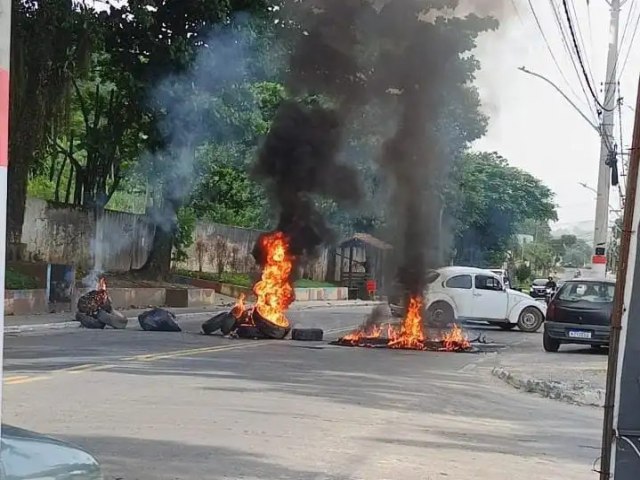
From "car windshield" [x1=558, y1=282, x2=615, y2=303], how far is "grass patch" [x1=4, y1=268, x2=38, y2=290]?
12.4m

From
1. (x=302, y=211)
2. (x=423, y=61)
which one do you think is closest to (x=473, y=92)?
(x=423, y=61)

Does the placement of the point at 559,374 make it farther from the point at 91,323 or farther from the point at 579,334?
the point at 91,323

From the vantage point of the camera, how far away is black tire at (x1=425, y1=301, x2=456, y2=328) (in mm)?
22062

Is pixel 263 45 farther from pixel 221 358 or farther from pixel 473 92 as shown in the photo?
pixel 221 358

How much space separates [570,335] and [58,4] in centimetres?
1286

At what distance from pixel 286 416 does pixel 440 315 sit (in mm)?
14685

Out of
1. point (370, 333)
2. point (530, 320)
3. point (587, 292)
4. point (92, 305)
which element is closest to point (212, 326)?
point (92, 305)

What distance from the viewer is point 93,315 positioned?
61.2 ft

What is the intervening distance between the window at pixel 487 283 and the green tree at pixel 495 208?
2285 cm

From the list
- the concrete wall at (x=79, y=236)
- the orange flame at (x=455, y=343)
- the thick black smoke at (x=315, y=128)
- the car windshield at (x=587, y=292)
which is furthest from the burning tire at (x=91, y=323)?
the car windshield at (x=587, y=292)

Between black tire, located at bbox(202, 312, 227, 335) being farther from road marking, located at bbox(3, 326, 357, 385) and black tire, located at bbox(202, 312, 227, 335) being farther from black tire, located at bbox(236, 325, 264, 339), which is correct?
road marking, located at bbox(3, 326, 357, 385)

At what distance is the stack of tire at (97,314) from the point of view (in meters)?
18.4

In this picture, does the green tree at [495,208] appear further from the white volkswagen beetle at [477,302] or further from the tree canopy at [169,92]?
the white volkswagen beetle at [477,302]

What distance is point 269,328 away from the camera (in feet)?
57.9
